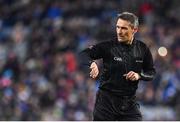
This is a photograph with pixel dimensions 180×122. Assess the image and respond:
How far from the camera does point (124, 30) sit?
27.0 feet

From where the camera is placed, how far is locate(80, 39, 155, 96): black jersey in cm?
832

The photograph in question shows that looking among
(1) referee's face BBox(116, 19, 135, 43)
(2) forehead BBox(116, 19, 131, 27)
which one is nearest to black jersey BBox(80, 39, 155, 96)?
(1) referee's face BBox(116, 19, 135, 43)

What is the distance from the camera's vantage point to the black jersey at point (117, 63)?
832cm

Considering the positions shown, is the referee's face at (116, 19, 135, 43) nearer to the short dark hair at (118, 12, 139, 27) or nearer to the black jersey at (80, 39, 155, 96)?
the short dark hair at (118, 12, 139, 27)

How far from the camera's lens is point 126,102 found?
8352 millimetres

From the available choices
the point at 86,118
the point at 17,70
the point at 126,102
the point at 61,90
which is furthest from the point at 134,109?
the point at 17,70

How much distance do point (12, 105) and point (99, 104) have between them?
8.23 metres

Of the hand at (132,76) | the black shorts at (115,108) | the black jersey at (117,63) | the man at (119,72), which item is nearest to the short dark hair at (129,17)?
the man at (119,72)

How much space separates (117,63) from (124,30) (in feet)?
1.30

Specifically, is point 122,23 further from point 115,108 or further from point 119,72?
point 115,108

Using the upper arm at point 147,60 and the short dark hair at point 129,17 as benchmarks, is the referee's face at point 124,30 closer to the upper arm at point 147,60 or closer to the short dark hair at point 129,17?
the short dark hair at point 129,17

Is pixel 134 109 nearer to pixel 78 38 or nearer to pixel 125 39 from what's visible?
pixel 125 39

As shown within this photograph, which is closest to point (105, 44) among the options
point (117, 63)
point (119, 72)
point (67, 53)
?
point (117, 63)

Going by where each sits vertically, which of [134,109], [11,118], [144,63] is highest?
[144,63]
